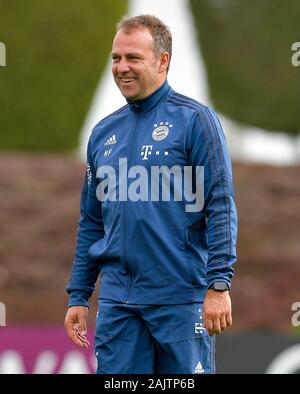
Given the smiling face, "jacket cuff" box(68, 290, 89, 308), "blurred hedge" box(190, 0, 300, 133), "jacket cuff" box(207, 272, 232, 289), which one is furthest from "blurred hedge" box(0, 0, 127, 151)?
"jacket cuff" box(207, 272, 232, 289)

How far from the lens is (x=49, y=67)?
15.2 m

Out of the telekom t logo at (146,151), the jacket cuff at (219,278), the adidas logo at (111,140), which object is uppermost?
the adidas logo at (111,140)

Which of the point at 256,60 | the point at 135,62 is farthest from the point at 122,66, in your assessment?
the point at 256,60

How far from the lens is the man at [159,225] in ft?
16.6

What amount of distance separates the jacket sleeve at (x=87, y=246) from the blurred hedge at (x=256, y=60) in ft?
33.7

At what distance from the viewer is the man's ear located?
17.3 ft

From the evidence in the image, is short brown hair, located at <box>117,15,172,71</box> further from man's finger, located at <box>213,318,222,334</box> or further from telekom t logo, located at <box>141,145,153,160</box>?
man's finger, located at <box>213,318,222,334</box>

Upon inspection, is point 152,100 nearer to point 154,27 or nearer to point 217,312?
point 154,27

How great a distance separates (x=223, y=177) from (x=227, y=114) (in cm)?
1104

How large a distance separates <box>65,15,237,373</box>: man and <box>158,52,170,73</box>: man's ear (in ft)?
0.05

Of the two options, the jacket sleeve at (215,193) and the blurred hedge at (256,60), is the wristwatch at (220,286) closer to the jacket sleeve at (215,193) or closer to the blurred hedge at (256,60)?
the jacket sleeve at (215,193)

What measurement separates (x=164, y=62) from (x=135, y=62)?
186mm

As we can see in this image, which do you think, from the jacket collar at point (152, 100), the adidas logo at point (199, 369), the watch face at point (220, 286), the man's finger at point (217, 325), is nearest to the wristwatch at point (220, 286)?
the watch face at point (220, 286)
